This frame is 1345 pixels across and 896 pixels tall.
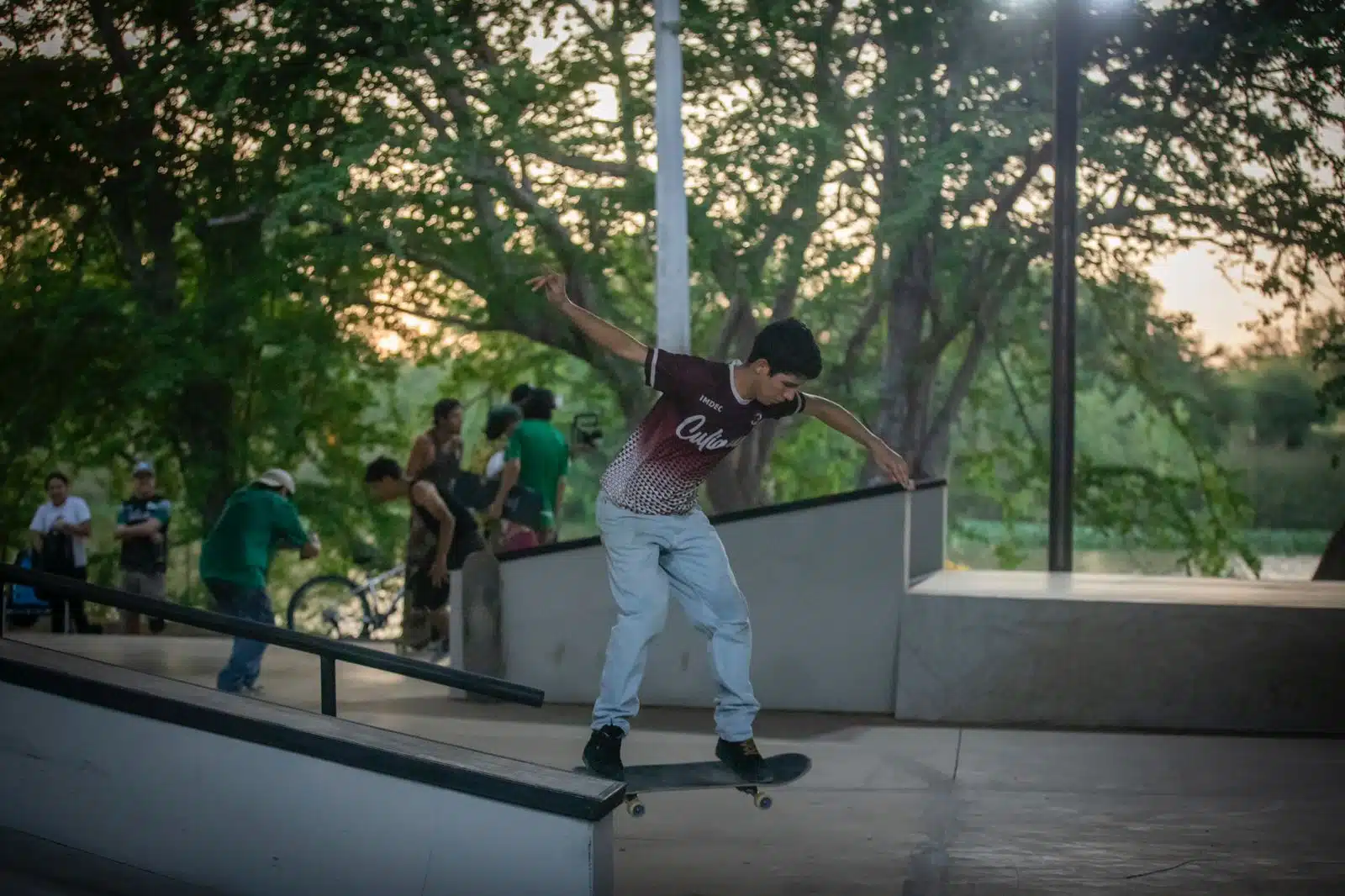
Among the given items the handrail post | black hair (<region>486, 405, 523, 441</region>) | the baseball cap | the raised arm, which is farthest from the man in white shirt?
the handrail post

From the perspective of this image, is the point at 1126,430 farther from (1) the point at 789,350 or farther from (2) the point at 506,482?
(1) the point at 789,350

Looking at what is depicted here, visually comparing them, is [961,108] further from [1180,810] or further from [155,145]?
[1180,810]

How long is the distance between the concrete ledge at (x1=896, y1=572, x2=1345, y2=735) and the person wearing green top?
10.6 feet

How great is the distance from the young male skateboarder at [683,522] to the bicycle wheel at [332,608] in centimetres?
849

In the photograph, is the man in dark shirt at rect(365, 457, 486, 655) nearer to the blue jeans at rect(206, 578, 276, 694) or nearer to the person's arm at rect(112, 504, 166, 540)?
the blue jeans at rect(206, 578, 276, 694)

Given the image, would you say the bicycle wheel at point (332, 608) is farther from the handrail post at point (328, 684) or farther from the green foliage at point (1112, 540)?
the green foliage at point (1112, 540)

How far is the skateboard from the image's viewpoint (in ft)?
21.1

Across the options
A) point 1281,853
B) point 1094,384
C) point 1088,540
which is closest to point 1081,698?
point 1281,853

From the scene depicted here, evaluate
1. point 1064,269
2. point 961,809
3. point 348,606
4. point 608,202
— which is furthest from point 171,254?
point 961,809

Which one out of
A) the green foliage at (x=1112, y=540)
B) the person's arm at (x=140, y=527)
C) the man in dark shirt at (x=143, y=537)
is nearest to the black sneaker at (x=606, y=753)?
the person's arm at (x=140, y=527)

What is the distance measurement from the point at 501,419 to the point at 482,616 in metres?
2.26

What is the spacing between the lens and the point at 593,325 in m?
6.45

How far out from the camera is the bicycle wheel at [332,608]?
15164 mm

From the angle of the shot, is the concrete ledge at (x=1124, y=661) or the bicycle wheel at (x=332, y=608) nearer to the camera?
the concrete ledge at (x=1124, y=661)
